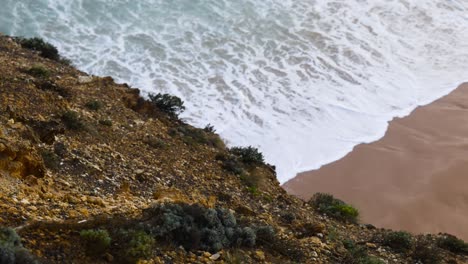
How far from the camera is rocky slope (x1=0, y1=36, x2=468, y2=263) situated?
4.89 m

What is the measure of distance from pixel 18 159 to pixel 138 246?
2.10 m

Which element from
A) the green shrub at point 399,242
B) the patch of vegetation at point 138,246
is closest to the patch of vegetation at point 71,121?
the patch of vegetation at point 138,246

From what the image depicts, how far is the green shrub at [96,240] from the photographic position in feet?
15.0

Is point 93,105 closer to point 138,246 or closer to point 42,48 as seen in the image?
point 42,48

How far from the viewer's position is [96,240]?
15.2 ft

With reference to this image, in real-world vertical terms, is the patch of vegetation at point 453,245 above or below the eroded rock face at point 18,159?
above

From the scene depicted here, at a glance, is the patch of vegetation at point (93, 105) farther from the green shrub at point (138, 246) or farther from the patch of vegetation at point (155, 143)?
the green shrub at point (138, 246)

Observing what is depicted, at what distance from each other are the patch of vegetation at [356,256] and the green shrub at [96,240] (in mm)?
3284

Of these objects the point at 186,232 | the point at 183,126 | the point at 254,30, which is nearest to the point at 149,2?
the point at 254,30

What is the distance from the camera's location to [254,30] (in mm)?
20766

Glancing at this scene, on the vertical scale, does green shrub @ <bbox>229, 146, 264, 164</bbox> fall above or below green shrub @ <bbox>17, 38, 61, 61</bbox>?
below

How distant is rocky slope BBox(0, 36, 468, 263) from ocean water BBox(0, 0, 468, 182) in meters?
4.73

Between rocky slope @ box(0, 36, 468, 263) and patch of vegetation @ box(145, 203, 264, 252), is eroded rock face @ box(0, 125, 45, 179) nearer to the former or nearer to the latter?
rocky slope @ box(0, 36, 468, 263)

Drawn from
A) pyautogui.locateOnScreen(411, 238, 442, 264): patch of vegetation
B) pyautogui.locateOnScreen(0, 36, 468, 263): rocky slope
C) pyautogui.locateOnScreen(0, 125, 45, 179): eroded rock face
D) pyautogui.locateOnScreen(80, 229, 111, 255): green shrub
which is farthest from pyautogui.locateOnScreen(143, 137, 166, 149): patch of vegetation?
pyautogui.locateOnScreen(411, 238, 442, 264): patch of vegetation
